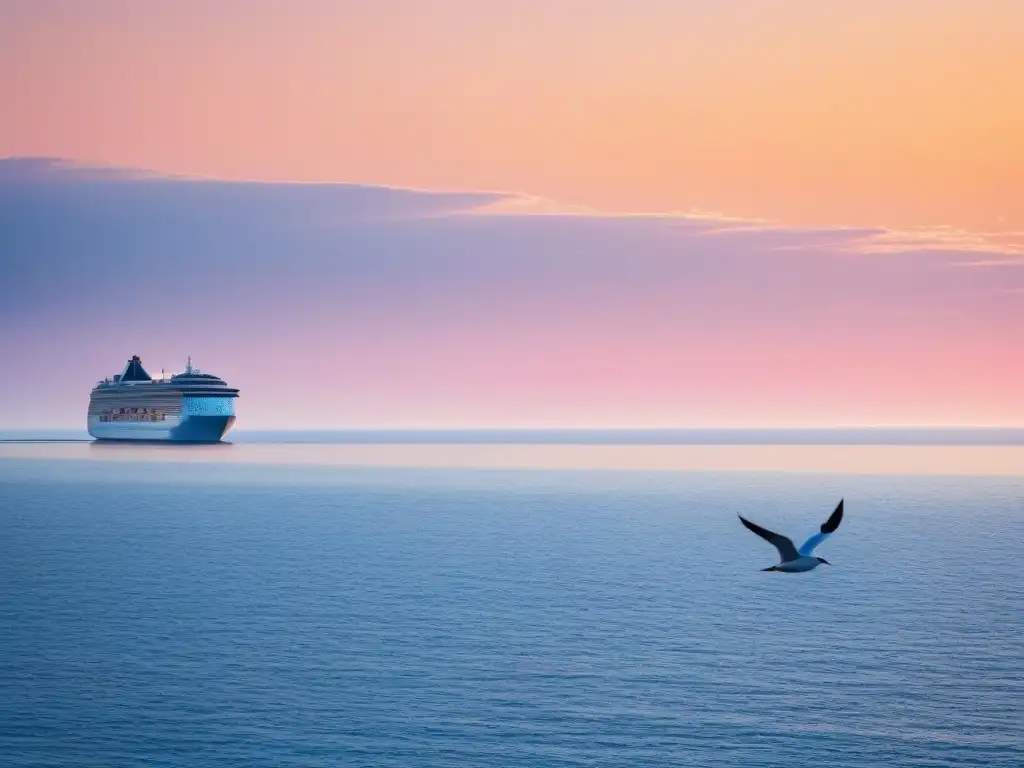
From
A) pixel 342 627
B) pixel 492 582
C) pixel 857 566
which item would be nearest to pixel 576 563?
pixel 492 582

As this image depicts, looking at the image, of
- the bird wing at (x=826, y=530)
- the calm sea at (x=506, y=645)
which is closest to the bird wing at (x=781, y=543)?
the bird wing at (x=826, y=530)

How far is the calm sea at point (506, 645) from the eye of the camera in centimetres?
3509

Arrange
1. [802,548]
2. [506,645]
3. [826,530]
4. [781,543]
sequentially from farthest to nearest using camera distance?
1. [506,645]
2. [802,548]
3. [826,530]
4. [781,543]

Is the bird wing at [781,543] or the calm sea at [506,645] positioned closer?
→ the bird wing at [781,543]

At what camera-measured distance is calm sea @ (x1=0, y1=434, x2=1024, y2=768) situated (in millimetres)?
35094

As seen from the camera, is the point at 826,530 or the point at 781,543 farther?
the point at 826,530

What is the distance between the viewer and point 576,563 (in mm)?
72625

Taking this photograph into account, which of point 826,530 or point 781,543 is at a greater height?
point 826,530

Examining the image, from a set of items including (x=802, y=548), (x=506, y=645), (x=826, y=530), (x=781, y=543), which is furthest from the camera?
(x=506, y=645)

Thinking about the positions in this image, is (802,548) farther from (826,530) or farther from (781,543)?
(781,543)

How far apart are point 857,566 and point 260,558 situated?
33235 millimetres

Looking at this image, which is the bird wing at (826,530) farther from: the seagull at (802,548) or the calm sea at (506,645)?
the calm sea at (506,645)

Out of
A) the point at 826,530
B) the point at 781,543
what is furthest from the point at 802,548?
the point at 781,543

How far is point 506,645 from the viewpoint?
46.7 metres
